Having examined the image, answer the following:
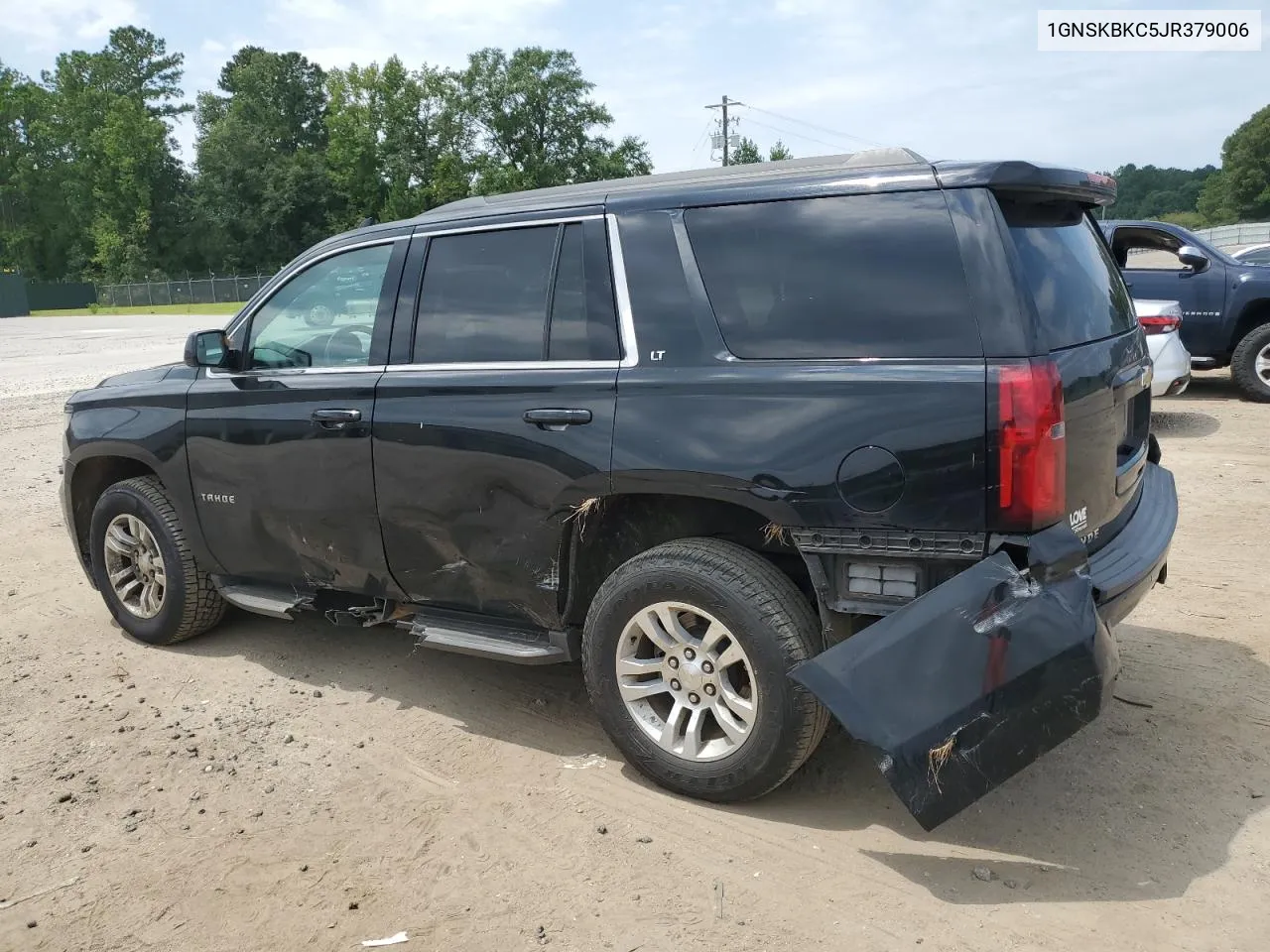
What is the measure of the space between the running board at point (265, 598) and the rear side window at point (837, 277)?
2476mm

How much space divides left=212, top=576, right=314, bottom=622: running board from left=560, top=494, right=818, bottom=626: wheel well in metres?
1.51

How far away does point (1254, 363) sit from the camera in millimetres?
11227

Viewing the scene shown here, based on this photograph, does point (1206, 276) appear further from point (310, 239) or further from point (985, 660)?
point (310, 239)

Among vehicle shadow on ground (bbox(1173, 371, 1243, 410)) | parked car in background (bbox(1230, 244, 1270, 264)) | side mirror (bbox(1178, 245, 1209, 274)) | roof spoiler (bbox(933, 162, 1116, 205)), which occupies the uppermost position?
parked car in background (bbox(1230, 244, 1270, 264))

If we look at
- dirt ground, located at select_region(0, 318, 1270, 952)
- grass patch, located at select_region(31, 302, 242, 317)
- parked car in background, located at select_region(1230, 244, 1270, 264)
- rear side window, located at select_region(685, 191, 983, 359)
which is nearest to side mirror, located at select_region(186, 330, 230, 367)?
dirt ground, located at select_region(0, 318, 1270, 952)

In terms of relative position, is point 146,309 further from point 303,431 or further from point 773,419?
point 773,419

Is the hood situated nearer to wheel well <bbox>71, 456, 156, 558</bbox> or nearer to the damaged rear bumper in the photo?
wheel well <bbox>71, 456, 156, 558</bbox>

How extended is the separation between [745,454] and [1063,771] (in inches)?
65.8

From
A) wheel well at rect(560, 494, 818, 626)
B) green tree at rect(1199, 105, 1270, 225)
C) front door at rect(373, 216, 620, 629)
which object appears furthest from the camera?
green tree at rect(1199, 105, 1270, 225)

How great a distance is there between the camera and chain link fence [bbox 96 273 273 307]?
6228 centimetres

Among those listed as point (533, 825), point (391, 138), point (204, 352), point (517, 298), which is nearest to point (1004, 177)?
point (517, 298)

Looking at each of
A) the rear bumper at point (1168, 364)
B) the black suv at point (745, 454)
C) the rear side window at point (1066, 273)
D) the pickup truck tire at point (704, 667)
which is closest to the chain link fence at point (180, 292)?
the rear bumper at point (1168, 364)

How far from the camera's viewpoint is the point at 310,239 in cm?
7462

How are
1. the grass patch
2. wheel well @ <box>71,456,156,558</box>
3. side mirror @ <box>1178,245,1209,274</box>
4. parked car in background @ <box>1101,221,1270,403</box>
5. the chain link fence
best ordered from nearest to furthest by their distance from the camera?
wheel well @ <box>71,456,156,558</box>
side mirror @ <box>1178,245,1209,274</box>
parked car in background @ <box>1101,221,1270,403</box>
the grass patch
the chain link fence
